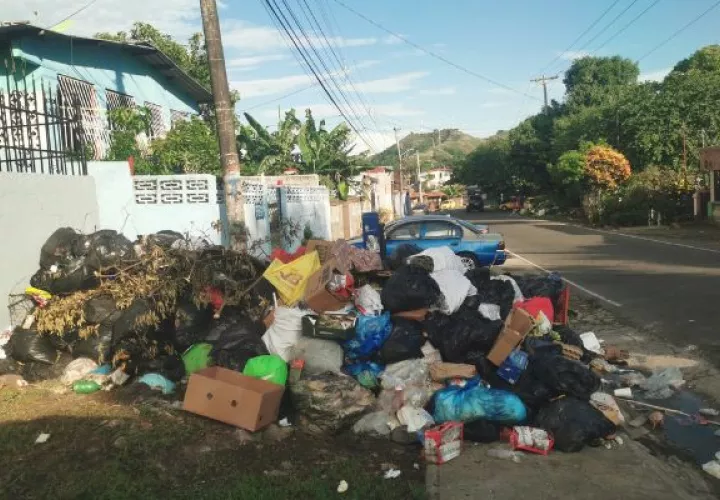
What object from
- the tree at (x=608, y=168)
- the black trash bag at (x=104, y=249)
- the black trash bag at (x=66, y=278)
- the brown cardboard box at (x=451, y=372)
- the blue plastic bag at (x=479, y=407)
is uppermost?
the tree at (x=608, y=168)

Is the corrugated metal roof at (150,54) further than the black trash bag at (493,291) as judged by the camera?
Yes

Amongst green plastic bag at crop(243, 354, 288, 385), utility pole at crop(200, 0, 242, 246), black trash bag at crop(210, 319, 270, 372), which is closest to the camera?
green plastic bag at crop(243, 354, 288, 385)

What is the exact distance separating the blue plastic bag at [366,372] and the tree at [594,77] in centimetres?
4986

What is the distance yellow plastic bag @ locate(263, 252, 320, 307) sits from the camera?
6.88 meters

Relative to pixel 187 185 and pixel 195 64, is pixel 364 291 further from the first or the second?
pixel 195 64

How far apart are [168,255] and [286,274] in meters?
1.27

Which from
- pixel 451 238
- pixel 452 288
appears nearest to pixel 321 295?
pixel 452 288

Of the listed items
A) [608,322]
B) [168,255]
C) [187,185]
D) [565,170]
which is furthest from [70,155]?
[565,170]

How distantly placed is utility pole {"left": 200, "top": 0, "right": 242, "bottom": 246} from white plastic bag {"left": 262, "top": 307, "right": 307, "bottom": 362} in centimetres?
245

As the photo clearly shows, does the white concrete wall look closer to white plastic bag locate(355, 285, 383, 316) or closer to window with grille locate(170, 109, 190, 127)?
white plastic bag locate(355, 285, 383, 316)

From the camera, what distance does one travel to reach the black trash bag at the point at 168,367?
6074 mm

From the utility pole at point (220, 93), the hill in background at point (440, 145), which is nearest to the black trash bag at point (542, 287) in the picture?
the utility pole at point (220, 93)

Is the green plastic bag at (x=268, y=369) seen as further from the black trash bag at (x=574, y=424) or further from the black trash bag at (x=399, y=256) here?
the black trash bag at (x=399, y=256)

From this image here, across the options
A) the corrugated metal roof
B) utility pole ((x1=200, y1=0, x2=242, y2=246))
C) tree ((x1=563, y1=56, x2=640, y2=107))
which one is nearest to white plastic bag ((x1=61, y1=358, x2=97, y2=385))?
utility pole ((x1=200, y1=0, x2=242, y2=246))
